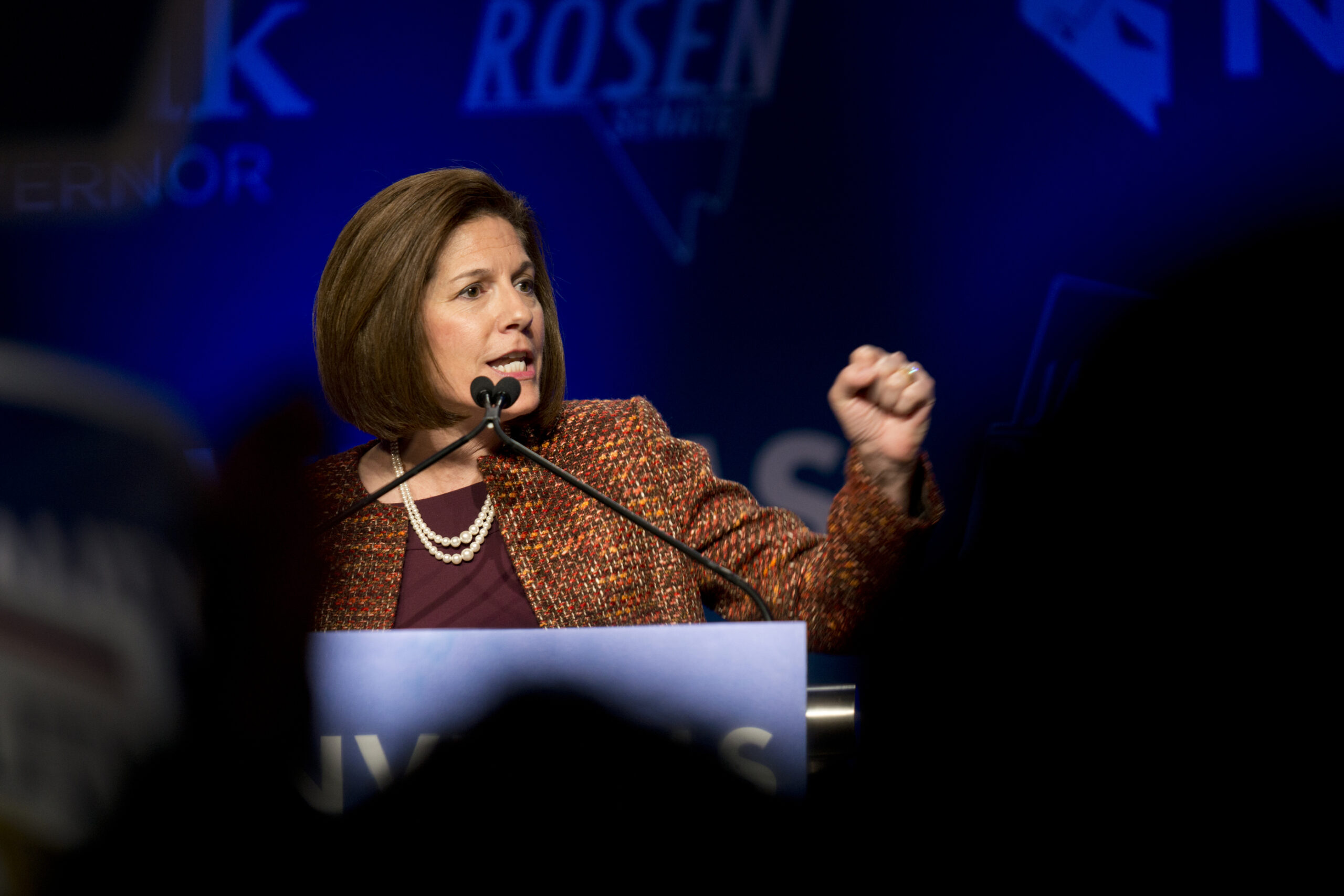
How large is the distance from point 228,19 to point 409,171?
0.47 meters

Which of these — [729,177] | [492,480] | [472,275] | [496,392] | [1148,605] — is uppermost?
[729,177]

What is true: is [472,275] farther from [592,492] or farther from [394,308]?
[592,492]

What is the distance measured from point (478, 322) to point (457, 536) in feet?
0.88

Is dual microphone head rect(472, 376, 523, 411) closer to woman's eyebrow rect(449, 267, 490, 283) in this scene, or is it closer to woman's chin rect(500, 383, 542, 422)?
woman's chin rect(500, 383, 542, 422)

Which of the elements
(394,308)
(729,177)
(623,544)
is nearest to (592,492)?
(623,544)

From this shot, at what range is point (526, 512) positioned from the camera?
121 centimetres

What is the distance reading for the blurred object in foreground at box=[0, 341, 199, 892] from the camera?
0.47 meters

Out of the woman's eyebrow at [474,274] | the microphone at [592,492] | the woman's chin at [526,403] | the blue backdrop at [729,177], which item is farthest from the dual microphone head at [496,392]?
the blue backdrop at [729,177]

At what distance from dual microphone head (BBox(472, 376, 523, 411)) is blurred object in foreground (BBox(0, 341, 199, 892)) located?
42cm

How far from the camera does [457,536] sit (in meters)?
1.23

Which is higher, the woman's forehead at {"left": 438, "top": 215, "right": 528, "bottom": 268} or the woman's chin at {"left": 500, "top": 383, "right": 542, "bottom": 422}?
the woman's forehead at {"left": 438, "top": 215, "right": 528, "bottom": 268}

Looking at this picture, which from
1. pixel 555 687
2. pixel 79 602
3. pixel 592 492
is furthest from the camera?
pixel 592 492

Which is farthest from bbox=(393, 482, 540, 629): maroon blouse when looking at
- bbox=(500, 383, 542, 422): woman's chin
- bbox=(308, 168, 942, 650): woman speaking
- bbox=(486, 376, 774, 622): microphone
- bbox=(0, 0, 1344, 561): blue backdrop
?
bbox=(0, 0, 1344, 561): blue backdrop

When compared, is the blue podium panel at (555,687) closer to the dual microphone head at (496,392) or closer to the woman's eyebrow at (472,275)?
the dual microphone head at (496,392)
